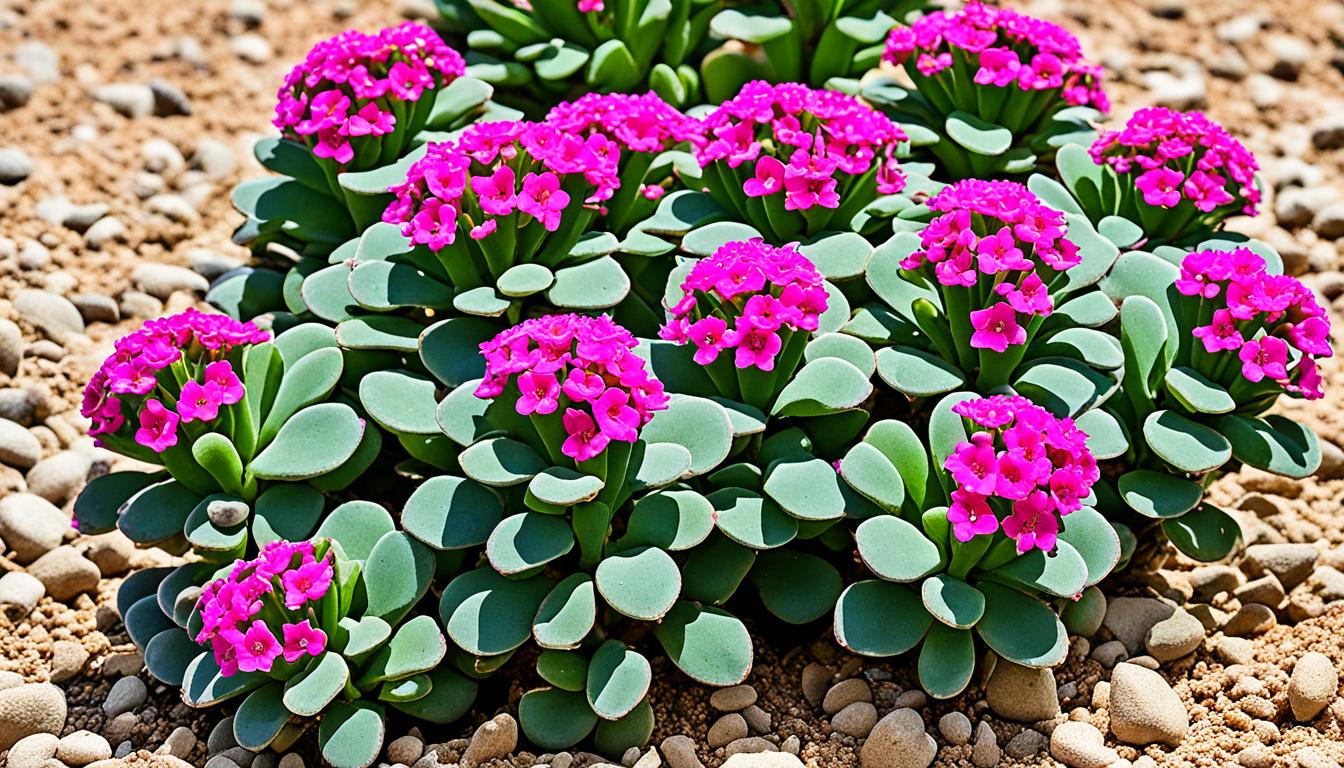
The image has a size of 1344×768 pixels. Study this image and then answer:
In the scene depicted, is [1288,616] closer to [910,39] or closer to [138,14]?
[910,39]

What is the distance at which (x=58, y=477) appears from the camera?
10.8ft

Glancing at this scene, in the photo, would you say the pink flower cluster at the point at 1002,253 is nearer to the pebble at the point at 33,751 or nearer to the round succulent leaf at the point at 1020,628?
the round succulent leaf at the point at 1020,628

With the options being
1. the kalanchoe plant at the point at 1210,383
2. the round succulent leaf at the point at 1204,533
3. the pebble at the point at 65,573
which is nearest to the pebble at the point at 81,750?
the pebble at the point at 65,573

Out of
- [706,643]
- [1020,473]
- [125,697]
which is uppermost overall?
[1020,473]

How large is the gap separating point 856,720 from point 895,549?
39 centimetres

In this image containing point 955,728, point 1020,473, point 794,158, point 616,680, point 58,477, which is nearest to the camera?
point 1020,473

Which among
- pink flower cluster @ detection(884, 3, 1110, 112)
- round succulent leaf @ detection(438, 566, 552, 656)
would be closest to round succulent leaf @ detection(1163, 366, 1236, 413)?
pink flower cluster @ detection(884, 3, 1110, 112)

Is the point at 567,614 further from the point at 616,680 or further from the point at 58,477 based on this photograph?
the point at 58,477

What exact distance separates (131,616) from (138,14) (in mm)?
3051

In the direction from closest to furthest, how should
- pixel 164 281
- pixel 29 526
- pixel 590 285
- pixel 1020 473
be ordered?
→ pixel 1020 473, pixel 590 285, pixel 29 526, pixel 164 281

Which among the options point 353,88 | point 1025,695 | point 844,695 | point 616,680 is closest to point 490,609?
point 616,680

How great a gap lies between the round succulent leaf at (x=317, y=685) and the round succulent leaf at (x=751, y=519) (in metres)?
0.79

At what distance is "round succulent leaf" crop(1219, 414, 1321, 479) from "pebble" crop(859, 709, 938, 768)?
3.05ft

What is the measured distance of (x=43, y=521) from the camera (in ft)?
10.4
